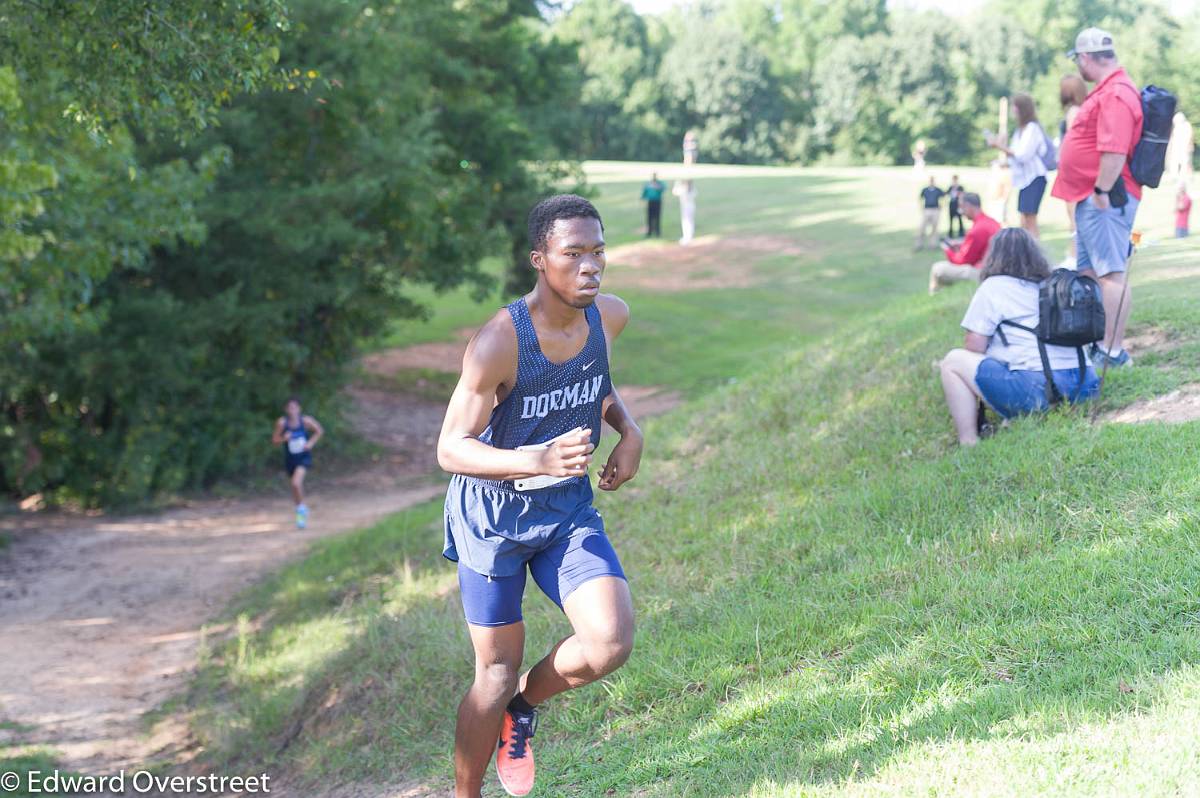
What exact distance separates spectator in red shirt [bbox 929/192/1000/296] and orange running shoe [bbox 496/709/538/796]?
8.40m

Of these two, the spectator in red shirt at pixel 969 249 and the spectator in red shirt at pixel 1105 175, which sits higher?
the spectator in red shirt at pixel 1105 175

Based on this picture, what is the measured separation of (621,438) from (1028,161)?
8.42 m

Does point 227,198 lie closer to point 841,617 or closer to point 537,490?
point 841,617

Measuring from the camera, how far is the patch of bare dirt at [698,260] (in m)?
30.6

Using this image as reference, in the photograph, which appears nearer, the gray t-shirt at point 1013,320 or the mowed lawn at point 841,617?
the mowed lawn at point 841,617

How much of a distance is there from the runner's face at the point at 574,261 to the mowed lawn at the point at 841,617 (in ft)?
6.28

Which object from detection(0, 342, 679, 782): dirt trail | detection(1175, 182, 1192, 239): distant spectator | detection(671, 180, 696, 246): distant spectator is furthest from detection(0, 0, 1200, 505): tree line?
detection(1175, 182, 1192, 239): distant spectator

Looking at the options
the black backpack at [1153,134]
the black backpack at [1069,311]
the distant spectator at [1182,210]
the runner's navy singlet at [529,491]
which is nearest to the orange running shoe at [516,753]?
the runner's navy singlet at [529,491]

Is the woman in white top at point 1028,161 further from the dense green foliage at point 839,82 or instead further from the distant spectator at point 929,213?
the dense green foliage at point 839,82

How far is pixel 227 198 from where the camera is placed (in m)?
16.4

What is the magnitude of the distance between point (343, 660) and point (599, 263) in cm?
464

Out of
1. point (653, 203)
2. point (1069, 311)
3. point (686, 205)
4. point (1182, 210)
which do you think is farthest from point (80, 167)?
point (653, 203)

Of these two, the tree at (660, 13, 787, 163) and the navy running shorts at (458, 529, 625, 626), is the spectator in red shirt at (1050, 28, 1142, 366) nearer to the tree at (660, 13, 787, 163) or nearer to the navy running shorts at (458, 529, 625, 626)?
the navy running shorts at (458, 529, 625, 626)

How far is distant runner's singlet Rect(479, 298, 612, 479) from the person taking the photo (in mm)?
4289
